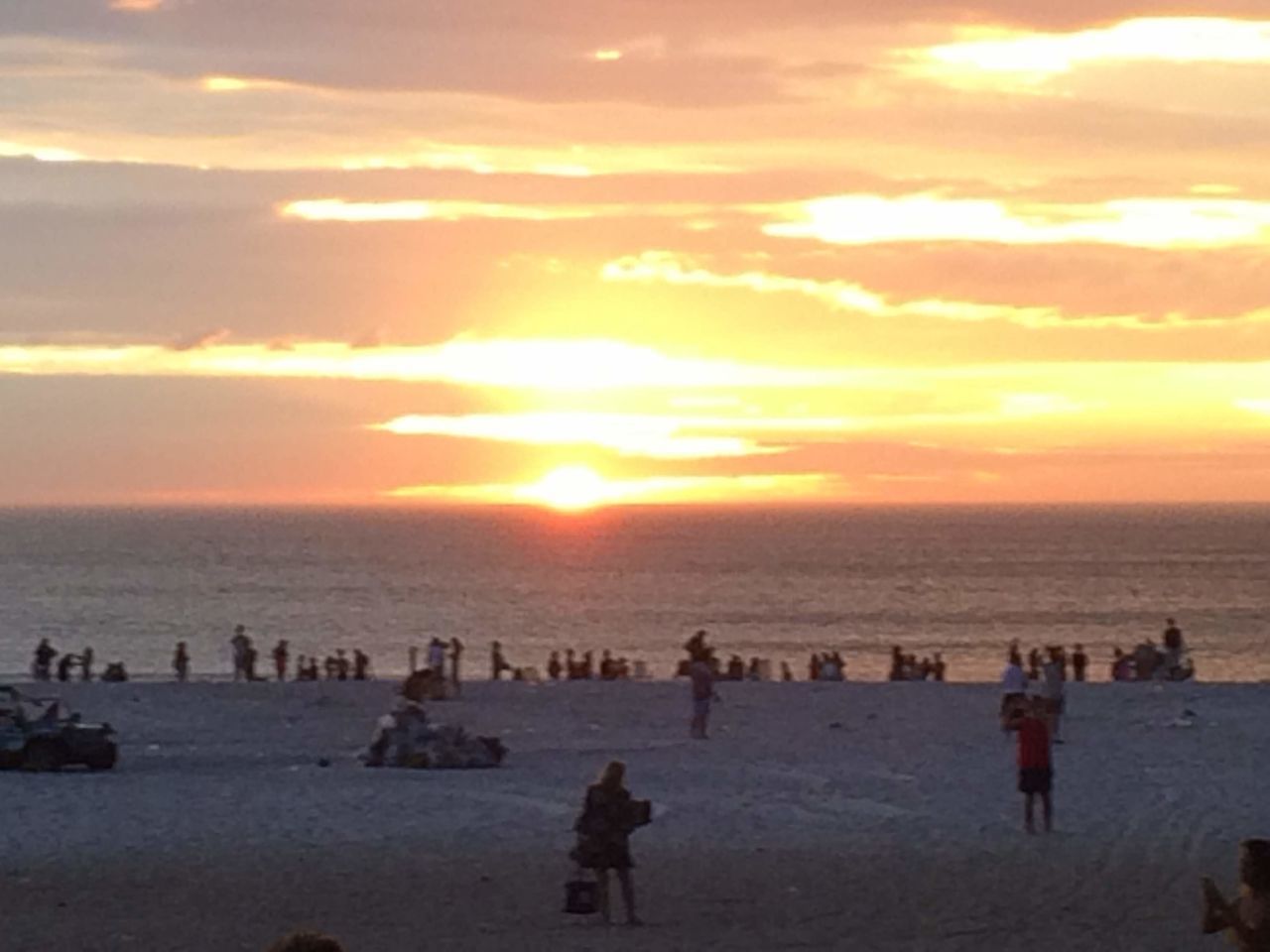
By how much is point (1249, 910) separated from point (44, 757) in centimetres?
2262

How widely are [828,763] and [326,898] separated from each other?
1262 centimetres

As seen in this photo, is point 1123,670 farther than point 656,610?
No

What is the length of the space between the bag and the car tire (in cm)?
1406

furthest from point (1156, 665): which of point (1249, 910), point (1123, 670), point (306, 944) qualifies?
point (306, 944)

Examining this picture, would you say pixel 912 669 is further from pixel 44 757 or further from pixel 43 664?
pixel 44 757

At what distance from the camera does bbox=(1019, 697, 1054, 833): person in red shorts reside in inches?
898

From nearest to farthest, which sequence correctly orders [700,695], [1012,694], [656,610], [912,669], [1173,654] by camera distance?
[700,695], [1012,694], [1173,654], [912,669], [656,610]

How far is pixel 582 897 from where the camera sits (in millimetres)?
17766

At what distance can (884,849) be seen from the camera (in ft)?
73.1

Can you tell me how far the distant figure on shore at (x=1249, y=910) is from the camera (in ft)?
31.9

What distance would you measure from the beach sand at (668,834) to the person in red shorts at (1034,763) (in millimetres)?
312

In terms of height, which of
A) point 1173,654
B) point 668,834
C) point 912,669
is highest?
point 1173,654

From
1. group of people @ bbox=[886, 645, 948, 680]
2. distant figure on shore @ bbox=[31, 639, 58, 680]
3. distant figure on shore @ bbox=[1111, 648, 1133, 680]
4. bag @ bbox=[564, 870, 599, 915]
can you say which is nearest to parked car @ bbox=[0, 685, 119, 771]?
bag @ bbox=[564, 870, 599, 915]

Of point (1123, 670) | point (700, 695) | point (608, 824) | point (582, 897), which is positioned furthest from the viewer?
point (1123, 670)
